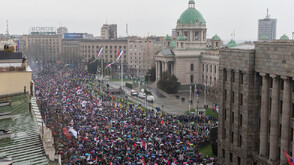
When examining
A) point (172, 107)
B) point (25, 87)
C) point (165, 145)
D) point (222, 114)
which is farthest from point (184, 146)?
point (172, 107)

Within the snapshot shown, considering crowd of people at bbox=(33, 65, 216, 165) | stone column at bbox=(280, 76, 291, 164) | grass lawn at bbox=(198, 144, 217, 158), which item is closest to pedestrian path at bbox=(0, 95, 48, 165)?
crowd of people at bbox=(33, 65, 216, 165)

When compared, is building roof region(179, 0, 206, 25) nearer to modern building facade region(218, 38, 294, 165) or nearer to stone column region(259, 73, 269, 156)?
modern building facade region(218, 38, 294, 165)

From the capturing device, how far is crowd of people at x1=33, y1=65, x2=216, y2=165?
35469 millimetres

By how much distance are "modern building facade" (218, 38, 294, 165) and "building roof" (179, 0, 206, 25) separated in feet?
234

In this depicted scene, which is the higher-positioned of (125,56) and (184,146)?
(125,56)

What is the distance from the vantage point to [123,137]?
41.5 m

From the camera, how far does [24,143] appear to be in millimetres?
22047

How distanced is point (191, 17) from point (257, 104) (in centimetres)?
7693

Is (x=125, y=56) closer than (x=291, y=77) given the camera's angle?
No

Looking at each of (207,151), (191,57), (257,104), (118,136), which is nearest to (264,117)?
(257,104)

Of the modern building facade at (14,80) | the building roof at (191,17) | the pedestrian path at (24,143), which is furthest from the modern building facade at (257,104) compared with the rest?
the building roof at (191,17)

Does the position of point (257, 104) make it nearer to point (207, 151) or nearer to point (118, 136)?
point (207, 151)

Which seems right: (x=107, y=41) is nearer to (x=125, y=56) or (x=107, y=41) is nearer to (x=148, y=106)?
(x=125, y=56)

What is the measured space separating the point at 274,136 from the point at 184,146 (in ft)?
35.9
